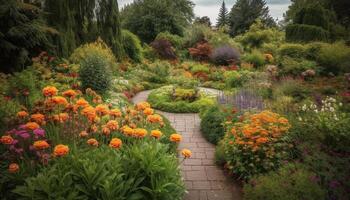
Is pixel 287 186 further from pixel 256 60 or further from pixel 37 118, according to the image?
pixel 256 60

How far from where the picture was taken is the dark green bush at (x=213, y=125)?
6.20 metres

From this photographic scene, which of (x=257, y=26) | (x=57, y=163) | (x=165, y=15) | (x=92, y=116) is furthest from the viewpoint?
(x=165, y=15)

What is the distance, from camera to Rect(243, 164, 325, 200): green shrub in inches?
137

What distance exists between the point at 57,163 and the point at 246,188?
2.41 metres

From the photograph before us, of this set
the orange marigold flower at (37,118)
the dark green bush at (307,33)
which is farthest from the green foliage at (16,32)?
the dark green bush at (307,33)

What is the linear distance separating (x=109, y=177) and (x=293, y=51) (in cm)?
1200

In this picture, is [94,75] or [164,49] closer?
[94,75]

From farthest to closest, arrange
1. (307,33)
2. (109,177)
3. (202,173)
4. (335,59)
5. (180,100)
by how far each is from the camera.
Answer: (307,33) < (335,59) < (180,100) < (202,173) < (109,177)

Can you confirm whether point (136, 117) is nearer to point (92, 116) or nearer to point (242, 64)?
point (92, 116)

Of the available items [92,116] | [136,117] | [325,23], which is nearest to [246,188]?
[136,117]

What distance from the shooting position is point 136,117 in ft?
14.5

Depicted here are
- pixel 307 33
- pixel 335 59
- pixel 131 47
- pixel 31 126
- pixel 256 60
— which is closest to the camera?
pixel 31 126

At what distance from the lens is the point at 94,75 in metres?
8.12

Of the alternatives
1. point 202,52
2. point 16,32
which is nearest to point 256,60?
point 202,52
